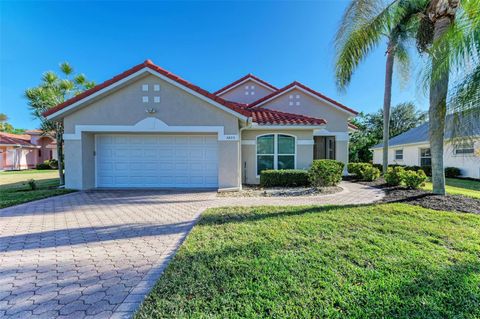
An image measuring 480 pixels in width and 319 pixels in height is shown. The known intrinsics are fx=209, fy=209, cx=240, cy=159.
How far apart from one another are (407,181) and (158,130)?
37.7 feet

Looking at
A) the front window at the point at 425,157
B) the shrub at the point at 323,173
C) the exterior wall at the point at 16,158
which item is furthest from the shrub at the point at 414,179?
the exterior wall at the point at 16,158

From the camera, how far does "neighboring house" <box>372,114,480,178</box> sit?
464 cm

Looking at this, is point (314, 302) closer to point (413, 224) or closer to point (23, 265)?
point (413, 224)

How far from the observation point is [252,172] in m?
11.9

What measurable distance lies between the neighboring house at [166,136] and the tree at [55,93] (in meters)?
2.41

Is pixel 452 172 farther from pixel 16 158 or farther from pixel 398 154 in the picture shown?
pixel 16 158

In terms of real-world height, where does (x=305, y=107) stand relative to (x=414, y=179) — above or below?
above

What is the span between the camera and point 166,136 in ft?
34.1

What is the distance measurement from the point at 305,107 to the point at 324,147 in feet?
13.1

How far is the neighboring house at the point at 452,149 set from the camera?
15.2 ft

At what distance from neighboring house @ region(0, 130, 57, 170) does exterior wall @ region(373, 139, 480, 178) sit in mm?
39498

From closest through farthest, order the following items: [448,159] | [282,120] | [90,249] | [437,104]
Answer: [90,249], [437,104], [282,120], [448,159]

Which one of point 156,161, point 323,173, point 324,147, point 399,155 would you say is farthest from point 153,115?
point 399,155

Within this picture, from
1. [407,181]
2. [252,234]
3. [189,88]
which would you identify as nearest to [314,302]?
[252,234]
